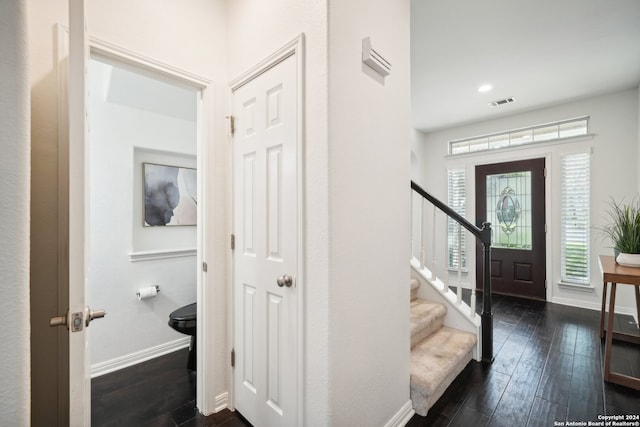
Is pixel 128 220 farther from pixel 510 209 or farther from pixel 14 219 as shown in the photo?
pixel 510 209

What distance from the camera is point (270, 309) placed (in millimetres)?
1508

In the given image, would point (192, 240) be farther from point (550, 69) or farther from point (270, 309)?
point (550, 69)

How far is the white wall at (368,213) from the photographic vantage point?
49.0 inches

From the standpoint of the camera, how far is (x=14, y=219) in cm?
57

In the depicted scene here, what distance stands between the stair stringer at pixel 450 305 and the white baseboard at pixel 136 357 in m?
2.47

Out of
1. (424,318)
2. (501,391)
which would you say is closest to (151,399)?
(424,318)

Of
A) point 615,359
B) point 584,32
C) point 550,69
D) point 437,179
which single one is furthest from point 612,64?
point 615,359

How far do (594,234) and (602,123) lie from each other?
57.9 inches

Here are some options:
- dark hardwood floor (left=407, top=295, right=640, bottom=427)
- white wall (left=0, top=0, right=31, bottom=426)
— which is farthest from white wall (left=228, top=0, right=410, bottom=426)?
white wall (left=0, top=0, right=31, bottom=426)

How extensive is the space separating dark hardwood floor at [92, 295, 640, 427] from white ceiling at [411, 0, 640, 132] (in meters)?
2.84

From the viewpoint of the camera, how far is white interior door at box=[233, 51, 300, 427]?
1.38m

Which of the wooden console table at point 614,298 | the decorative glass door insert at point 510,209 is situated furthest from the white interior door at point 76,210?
the decorative glass door insert at point 510,209

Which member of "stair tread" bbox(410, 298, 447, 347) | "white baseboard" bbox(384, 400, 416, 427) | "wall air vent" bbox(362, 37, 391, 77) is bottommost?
"white baseboard" bbox(384, 400, 416, 427)

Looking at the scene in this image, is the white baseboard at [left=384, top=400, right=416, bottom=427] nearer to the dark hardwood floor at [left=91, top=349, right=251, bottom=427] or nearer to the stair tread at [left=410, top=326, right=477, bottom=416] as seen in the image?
the stair tread at [left=410, top=326, right=477, bottom=416]
